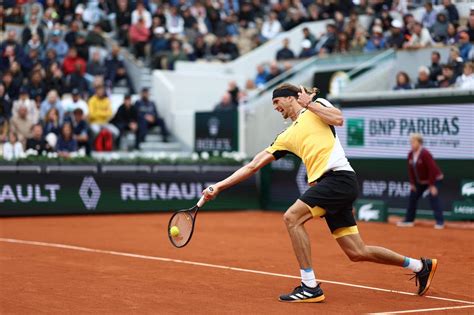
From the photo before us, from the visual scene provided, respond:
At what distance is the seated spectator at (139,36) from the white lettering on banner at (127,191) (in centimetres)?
931

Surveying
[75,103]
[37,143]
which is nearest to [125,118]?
[75,103]

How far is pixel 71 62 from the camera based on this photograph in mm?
27672

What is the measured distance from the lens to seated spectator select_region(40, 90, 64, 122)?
2462 centimetres

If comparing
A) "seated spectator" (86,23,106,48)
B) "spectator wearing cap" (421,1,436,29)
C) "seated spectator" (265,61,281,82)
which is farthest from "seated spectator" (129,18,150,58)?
"spectator wearing cap" (421,1,436,29)

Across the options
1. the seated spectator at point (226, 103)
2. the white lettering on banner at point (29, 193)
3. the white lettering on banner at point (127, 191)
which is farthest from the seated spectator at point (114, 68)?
the white lettering on banner at point (29, 193)

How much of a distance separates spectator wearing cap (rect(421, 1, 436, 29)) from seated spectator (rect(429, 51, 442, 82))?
2482 mm

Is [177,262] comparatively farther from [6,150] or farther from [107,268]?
[6,150]

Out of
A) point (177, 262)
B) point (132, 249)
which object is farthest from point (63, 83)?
point (177, 262)

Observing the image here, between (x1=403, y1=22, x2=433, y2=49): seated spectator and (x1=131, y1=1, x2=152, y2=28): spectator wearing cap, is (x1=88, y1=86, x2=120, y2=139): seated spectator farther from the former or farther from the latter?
(x1=403, y1=22, x2=433, y2=49): seated spectator

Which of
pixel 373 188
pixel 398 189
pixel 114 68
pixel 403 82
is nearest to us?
pixel 398 189

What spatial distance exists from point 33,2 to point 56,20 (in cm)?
97

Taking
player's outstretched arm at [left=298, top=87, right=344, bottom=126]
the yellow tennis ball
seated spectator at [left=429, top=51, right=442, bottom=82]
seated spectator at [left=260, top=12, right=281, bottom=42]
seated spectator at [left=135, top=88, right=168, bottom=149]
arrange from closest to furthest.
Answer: player's outstretched arm at [left=298, top=87, right=344, bottom=126] → the yellow tennis ball → seated spectator at [left=429, top=51, right=442, bottom=82] → seated spectator at [left=135, top=88, right=168, bottom=149] → seated spectator at [left=260, top=12, right=281, bottom=42]

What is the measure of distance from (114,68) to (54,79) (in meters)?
2.89

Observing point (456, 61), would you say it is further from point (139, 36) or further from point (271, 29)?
point (139, 36)
